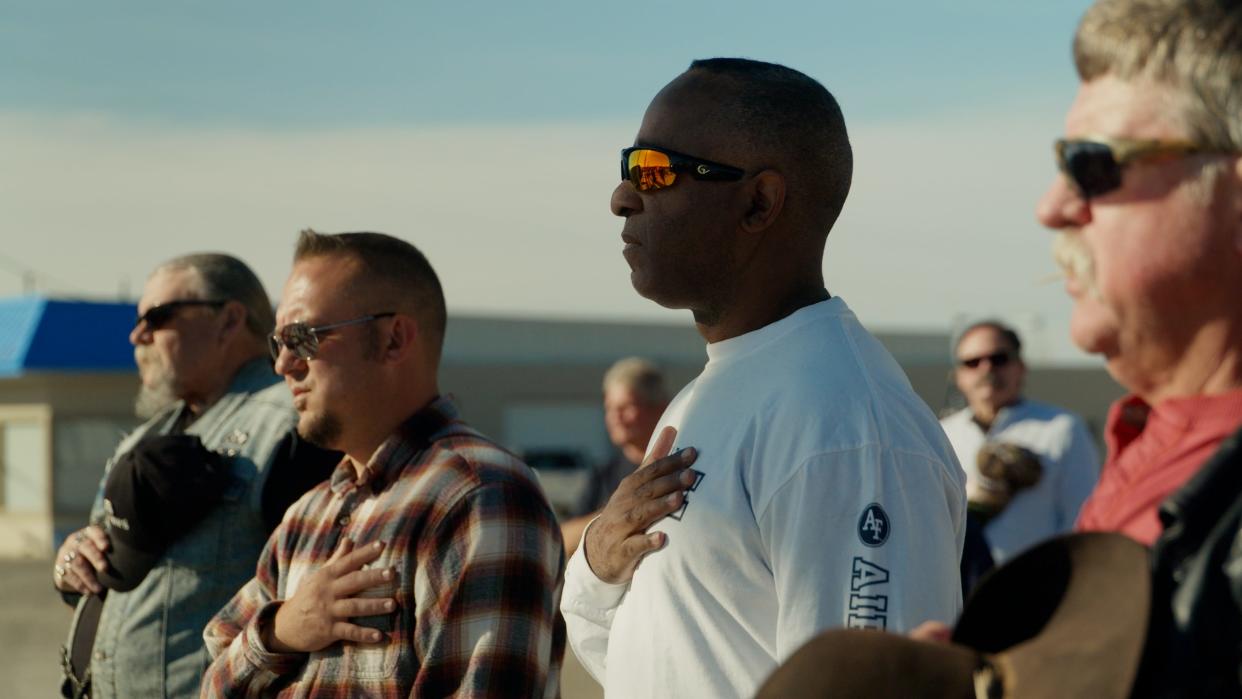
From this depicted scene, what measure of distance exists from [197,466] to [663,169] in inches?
92.7

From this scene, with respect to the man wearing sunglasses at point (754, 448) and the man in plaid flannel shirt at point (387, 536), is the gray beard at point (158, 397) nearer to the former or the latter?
the man in plaid flannel shirt at point (387, 536)

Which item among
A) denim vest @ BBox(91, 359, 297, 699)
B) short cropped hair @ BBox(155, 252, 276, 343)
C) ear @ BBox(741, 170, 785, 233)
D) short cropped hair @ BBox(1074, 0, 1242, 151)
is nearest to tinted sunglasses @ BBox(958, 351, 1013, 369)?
short cropped hair @ BBox(155, 252, 276, 343)

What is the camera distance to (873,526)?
99.3 inches

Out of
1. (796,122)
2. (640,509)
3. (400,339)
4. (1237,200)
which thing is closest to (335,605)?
(400,339)

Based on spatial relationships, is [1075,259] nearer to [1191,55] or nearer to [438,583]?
[1191,55]

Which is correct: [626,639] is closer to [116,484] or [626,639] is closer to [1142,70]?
[1142,70]

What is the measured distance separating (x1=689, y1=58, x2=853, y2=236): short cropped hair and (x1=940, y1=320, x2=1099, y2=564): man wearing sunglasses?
12.2ft

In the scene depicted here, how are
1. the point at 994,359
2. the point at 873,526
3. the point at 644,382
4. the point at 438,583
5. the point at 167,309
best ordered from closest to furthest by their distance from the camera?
the point at 873,526, the point at 438,583, the point at 167,309, the point at 994,359, the point at 644,382

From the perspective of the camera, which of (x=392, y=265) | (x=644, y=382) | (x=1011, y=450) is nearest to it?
(x=392, y=265)

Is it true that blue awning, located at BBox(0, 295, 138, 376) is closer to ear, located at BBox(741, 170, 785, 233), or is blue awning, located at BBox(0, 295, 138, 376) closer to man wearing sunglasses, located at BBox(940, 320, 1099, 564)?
man wearing sunglasses, located at BBox(940, 320, 1099, 564)

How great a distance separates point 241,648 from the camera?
12.3 ft

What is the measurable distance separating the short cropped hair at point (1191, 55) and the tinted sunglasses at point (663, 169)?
1355 mm

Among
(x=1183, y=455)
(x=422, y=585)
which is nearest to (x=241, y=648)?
(x=422, y=585)

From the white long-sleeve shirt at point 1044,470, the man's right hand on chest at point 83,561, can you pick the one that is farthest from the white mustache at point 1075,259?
the white long-sleeve shirt at point 1044,470
